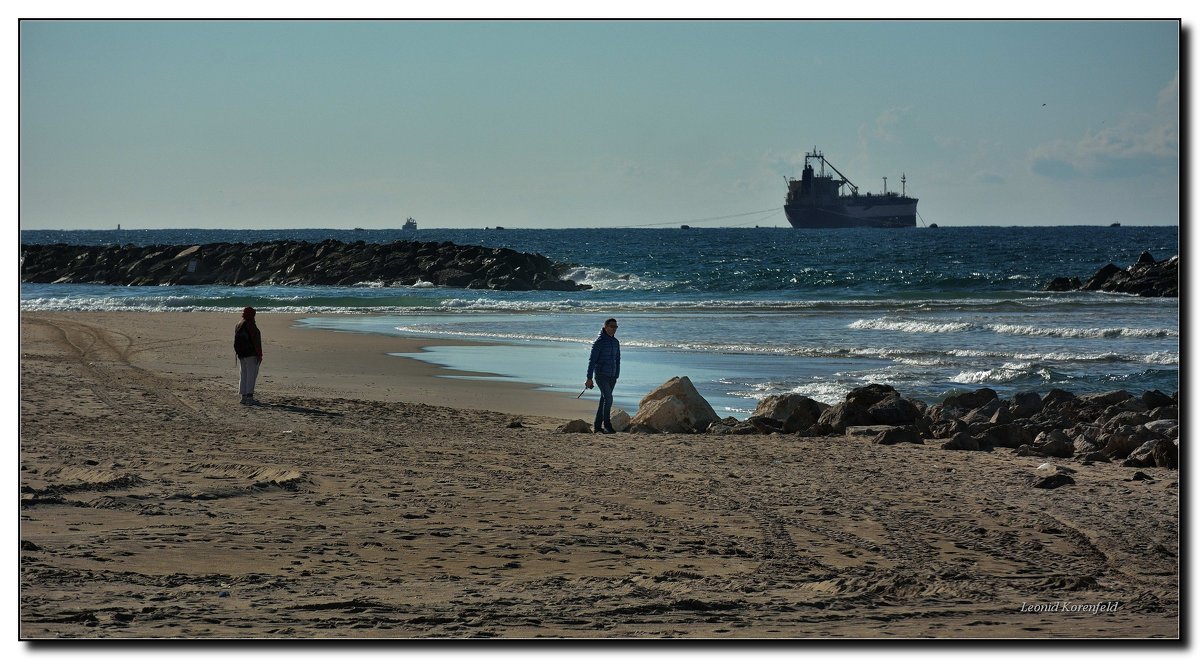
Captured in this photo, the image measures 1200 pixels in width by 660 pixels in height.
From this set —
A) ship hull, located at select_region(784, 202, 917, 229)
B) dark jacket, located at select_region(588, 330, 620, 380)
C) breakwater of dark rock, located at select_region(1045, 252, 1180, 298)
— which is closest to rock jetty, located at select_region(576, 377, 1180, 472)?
dark jacket, located at select_region(588, 330, 620, 380)

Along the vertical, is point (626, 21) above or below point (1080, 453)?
above

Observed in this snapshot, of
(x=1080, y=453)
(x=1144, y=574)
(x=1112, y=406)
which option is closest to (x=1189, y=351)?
(x=1144, y=574)

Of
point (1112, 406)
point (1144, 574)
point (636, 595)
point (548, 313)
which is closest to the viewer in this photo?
point (636, 595)

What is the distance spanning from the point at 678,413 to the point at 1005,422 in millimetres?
3141

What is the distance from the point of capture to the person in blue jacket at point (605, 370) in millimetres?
11266

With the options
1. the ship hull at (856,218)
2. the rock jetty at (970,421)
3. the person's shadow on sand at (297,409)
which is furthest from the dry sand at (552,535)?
the ship hull at (856,218)

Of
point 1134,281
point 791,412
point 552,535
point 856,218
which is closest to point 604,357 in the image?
point 791,412

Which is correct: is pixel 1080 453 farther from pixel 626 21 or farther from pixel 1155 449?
pixel 626 21

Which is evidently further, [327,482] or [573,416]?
[573,416]

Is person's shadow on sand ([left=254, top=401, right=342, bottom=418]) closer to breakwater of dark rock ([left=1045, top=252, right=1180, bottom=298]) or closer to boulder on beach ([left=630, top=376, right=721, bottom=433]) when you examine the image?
boulder on beach ([left=630, top=376, right=721, bottom=433])

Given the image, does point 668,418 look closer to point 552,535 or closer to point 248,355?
point 248,355

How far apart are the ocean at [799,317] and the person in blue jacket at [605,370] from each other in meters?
1.96

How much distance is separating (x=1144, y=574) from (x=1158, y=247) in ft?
181

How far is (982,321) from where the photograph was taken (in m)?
26.8
